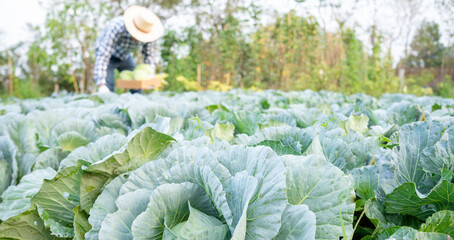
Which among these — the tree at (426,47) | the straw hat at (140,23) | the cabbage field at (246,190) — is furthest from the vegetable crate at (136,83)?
the tree at (426,47)

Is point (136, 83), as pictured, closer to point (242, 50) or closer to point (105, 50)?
point (105, 50)

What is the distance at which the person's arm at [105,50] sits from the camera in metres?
4.80

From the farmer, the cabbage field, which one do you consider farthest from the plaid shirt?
the cabbage field

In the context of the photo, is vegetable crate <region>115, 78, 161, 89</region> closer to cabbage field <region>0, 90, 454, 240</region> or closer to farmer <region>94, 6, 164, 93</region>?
farmer <region>94, 6, 164, 93</region>

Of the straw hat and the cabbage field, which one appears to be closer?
the cabbage field

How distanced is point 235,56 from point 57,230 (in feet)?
32.9

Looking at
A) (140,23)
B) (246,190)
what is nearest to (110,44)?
(140,23)

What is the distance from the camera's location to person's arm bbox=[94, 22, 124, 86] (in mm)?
4801

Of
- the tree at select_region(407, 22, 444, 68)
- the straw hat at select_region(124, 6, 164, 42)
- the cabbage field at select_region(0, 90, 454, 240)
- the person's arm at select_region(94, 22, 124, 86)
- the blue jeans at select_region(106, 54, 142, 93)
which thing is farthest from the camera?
the tree at select_region(407, 22, 444, 68)

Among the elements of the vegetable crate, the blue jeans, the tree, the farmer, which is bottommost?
the vegetable crate

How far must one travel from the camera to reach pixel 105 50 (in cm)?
496

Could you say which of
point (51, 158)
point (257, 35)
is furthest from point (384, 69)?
point (51, 158)

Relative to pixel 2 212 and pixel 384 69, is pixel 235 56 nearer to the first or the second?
pixel 384 69

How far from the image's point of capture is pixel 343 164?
0.87 m
